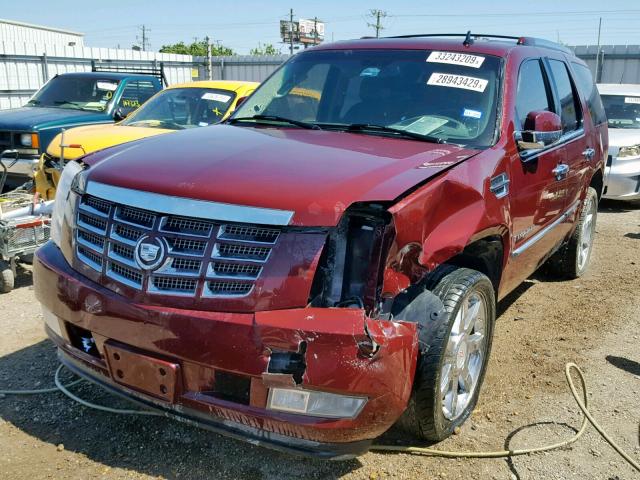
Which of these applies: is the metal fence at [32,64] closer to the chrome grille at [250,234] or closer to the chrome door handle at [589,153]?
the chrome door handle at [589,153]

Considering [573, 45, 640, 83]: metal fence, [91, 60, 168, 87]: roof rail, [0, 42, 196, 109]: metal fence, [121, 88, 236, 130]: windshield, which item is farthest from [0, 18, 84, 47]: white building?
[121, 88, 236, 130]: windshield

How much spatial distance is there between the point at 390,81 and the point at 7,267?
3.48 metres

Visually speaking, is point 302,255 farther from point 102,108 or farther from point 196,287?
point 102,108

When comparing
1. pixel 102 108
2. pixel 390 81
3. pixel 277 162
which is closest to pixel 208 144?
pixel 277 162

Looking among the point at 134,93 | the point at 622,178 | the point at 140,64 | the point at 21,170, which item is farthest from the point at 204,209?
the point at 140,64

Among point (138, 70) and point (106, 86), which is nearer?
point (106, 86)

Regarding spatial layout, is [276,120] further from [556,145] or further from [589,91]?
[589,91]

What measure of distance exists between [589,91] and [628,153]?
4318 millimetres

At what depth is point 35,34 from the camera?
4200 cm

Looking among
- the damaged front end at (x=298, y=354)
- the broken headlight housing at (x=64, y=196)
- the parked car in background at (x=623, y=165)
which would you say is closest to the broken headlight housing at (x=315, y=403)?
the damaged front end at (x=298, y=354)

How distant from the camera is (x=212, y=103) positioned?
7758mm

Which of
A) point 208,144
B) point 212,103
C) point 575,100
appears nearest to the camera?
point 208,144

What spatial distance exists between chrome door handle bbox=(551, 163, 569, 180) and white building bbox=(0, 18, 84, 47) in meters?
38.8

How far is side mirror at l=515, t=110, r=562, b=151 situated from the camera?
11.8 ft
